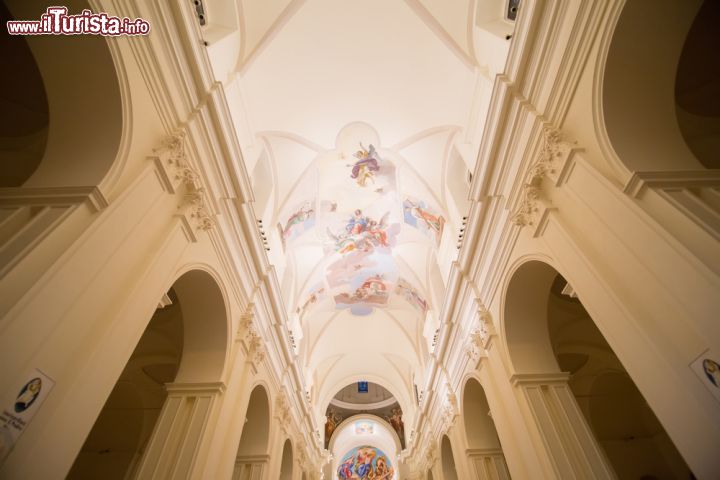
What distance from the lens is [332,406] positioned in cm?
A: 2411

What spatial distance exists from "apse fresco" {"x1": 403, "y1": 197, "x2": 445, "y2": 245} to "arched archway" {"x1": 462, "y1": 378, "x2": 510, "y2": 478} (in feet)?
12.5

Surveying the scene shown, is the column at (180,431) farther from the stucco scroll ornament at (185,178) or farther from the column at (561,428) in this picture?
the column at (561,428)

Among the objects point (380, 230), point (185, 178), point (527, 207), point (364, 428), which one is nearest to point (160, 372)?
point (185, 178)

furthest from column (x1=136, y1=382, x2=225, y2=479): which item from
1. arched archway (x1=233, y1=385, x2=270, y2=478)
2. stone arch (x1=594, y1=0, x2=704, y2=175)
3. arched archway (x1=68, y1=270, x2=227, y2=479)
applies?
stone arch (x1=594, y1=0, x2=704, y2=175)

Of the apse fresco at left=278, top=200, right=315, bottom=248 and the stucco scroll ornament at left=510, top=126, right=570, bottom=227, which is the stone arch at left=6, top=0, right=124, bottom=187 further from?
the apse fresco at left=278, top=200, right=315, bottom=248

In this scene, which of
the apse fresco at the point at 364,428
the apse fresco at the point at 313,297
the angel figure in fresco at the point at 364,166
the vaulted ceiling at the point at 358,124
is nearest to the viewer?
the vaulted ceiling at the point at 358,124

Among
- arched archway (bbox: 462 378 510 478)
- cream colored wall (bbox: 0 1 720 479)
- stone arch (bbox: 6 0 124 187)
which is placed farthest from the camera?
arched archway (bbox: 462 378 510 478)

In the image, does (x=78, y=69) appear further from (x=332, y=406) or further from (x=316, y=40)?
(x=332, y=406)

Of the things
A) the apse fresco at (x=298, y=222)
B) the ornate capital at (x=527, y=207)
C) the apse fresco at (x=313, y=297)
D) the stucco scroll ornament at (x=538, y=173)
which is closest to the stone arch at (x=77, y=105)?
the stucco scroll ornament at (x=538, y=173)

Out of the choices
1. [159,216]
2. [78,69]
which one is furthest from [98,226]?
[78,69]

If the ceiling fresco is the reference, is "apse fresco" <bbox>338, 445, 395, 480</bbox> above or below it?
below

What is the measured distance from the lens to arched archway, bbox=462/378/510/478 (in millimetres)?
8203

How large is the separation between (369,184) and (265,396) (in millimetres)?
6040

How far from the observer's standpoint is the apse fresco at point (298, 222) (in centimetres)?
937
